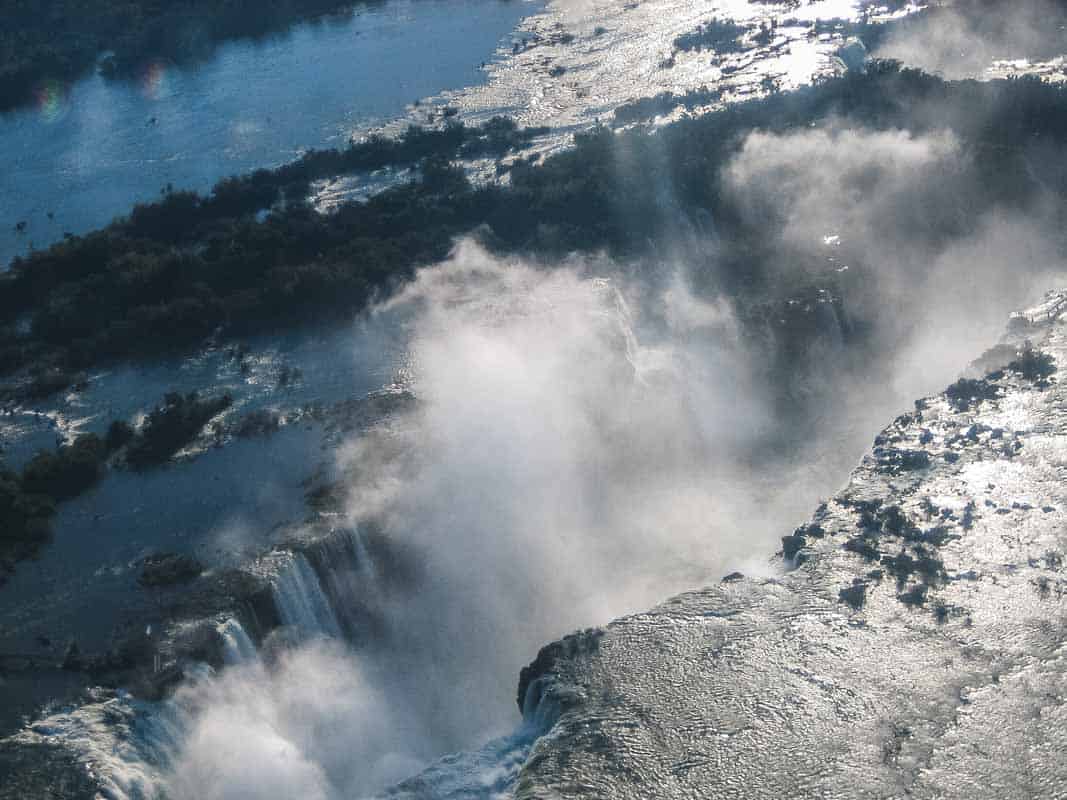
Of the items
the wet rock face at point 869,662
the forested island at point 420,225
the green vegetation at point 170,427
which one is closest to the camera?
the wet rock face at point 869,662

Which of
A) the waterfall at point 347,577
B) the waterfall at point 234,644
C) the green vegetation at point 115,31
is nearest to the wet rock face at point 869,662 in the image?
the waterfall at point 347,577

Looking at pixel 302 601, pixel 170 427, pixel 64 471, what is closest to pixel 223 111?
pixel 170 427

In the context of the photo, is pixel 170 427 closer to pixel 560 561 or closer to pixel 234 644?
pixel 234 644

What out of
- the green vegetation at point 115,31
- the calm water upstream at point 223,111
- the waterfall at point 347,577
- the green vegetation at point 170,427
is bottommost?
the waterfall at point 347,577

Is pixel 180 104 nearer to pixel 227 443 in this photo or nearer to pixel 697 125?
pixel 697 125

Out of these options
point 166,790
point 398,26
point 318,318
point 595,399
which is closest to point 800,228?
point 595,399

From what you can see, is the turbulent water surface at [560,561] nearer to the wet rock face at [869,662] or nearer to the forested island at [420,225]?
the wet rock face at [869,662]
